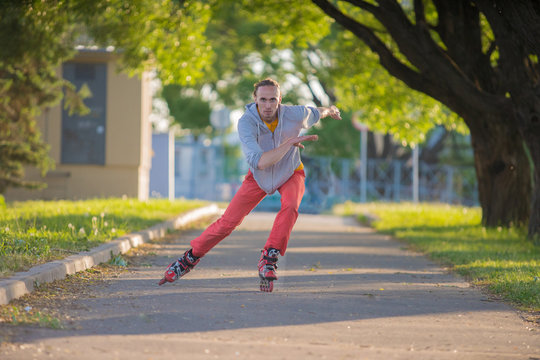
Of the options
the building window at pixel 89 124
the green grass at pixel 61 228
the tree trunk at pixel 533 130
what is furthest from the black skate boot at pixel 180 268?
the building window at pixel 89 124

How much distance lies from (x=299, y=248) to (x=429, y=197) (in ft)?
101

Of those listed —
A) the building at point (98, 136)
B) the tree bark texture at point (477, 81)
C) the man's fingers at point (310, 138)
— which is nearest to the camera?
the man's fingers at point (310, 138)

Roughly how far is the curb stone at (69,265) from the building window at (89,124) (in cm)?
771

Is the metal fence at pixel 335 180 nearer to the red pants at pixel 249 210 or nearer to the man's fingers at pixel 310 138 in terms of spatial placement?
the red pants at pixel 249 210

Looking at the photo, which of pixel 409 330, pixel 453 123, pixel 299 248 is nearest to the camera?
pixel 409 330

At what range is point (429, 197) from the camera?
1656 inches

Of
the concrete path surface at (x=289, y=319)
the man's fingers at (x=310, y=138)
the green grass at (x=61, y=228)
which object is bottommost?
the concrete path surface at (x=289, y=319)

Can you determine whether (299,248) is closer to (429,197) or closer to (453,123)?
(453,123)

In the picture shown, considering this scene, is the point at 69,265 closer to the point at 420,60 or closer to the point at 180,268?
the point at 180,268

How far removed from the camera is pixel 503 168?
14938 millimetres

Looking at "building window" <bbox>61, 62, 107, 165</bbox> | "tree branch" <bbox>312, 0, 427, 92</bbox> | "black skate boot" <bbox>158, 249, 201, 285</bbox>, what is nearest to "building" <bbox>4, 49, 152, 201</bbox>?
"building window" <bbox>61, 62, 107, 165</bbox>

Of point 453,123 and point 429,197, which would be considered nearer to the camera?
point 453,123

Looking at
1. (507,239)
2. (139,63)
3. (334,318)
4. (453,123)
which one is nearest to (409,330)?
(334,318)

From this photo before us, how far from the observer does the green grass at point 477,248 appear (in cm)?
772
